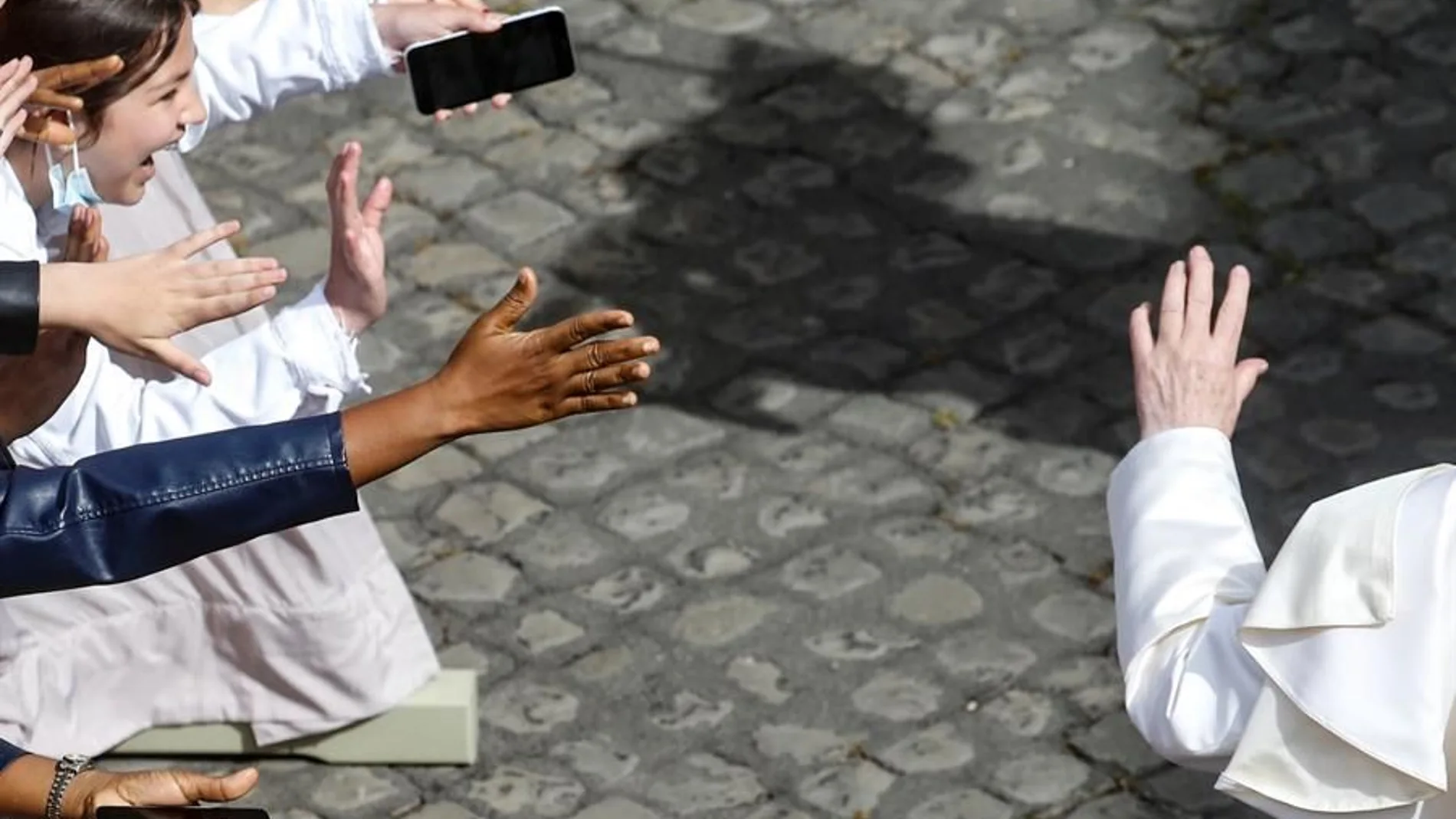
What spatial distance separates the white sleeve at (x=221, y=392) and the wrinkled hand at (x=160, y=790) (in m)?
0.83

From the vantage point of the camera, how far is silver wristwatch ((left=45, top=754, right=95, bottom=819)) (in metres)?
3.11

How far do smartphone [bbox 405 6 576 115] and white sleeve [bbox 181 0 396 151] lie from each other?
0.09 metres

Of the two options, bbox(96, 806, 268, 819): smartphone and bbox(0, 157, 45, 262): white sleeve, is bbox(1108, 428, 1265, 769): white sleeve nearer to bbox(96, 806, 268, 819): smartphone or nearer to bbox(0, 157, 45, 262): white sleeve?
bbox(96, 806, 268, 819): smartphone

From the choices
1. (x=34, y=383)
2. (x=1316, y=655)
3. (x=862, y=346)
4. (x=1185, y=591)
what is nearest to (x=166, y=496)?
(x=34, y=383)

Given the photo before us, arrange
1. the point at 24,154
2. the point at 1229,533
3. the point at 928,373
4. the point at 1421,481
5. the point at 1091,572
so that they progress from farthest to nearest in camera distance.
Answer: the point at 928,373 < the point at 1091,572 < the point at 24,154 < the point at 1229,533 < the point at 1421,481

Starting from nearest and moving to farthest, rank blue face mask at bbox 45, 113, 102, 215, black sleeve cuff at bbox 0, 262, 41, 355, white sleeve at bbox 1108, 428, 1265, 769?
white sleeve at bbox 1108, 428, 1265, 769 < black sleeve cuff at bbox 0, 262, 41, 355 < blue face mask at bbox 45, 113, 102, 215

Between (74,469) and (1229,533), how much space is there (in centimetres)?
138

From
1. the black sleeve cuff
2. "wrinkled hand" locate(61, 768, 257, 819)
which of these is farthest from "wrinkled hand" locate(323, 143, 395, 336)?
"wrinkled hand" locate(61, 768, 257, 819)

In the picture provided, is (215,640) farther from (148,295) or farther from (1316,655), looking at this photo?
(1316,655)

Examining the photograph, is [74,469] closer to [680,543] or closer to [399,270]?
[680,543]

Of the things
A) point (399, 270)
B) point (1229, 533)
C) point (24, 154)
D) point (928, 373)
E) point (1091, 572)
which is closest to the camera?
point (1229, 533)

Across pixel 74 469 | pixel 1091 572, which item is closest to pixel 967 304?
pixel 1091 572

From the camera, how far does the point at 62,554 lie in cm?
321

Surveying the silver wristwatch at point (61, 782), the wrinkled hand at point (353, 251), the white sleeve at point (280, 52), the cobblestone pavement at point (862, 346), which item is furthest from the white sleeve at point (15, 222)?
the cobblestone pavement at point (862, 346)
